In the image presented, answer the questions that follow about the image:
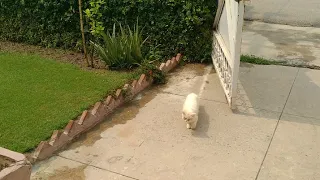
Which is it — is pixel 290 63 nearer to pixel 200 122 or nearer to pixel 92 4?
pixel 200 122

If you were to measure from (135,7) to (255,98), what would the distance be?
2.73 metres

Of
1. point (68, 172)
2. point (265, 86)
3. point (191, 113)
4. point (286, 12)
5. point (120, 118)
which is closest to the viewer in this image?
point (68, 172)

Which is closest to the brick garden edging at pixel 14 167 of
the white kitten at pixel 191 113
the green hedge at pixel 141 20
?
the white kitten at pixel 191 113

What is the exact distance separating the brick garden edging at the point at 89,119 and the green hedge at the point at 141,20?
801 millimetres

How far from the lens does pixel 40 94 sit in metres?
5.78

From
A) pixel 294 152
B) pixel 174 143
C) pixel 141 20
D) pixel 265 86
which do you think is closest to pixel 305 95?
pixel 265 86

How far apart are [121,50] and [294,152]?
333cm

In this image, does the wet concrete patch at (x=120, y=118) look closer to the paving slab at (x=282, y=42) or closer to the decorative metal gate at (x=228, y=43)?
the decorative metal gate at (x=228, y=43)

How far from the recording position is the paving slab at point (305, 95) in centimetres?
539

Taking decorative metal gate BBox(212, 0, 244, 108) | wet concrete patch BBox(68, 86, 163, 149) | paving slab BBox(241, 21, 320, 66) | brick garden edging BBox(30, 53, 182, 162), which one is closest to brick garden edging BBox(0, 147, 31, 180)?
brick garden edging BBox(30, 53, 182, 162)

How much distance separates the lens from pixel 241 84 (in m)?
6.22

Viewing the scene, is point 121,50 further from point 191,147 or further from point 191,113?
point 191,147

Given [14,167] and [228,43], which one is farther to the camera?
[228,43]

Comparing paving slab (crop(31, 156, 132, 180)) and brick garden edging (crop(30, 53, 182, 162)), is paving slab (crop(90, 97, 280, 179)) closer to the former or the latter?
paving slab (crop(31, 156, 132, 180))
